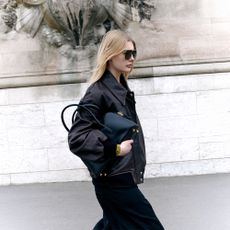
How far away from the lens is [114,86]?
3166 mm

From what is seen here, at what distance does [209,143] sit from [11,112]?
107 inches

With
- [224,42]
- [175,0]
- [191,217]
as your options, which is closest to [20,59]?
[175,0]

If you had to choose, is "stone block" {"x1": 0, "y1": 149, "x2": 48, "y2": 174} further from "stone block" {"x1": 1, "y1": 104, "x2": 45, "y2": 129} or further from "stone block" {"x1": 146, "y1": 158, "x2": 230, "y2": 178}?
"stone block" {"x1": 146, "y1": 158, "x2": 230, "y2": 178}

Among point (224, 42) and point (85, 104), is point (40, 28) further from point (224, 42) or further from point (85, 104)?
point (85, 104)

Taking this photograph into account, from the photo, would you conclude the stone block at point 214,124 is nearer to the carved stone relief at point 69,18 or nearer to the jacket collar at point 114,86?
the carved stone relief at point 69,18

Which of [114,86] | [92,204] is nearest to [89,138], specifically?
[114,86]

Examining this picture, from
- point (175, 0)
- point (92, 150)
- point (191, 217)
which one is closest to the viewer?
point (92, 150)

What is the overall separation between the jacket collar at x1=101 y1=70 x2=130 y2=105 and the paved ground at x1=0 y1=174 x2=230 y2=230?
81.4 inches

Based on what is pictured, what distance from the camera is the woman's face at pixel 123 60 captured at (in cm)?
316

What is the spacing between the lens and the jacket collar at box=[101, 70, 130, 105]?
3150mm

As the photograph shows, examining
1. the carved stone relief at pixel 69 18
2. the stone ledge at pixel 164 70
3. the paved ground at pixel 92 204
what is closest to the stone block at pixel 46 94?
the stone ledge at pixel 164 70

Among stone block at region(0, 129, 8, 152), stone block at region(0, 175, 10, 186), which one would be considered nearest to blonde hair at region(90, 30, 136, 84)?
stone block at region(0, 129, 8, 152)

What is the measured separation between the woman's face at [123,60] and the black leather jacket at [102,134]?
0.17 ft

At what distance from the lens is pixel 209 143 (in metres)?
6.88
